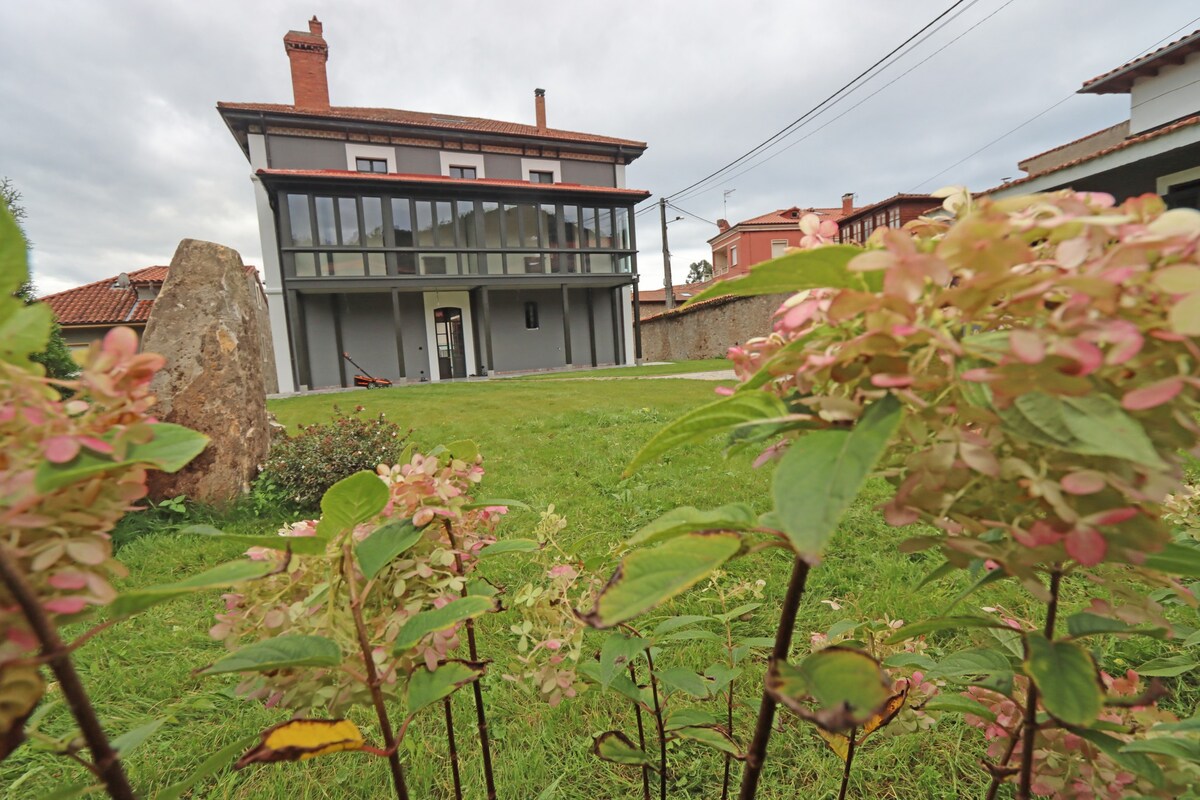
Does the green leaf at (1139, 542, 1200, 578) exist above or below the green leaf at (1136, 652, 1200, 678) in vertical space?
above

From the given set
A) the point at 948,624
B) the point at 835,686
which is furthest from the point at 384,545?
the point at 948,624

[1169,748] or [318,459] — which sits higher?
[1169,748]

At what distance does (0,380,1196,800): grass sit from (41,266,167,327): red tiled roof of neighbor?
16110mm

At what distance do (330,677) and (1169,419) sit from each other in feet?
2.61

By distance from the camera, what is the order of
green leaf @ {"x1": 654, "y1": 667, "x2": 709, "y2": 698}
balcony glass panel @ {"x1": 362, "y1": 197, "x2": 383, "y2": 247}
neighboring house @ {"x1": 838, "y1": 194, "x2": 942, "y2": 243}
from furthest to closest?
neighboring house @ {"x1": 838, "y1": 194, "x2": 942, "y2": 243}
balcony glass panel @ {"x1": 362, "y1": 197, "x2": 383, "y2": 247}
green leaf @ {"x1": 654, "y1": 667, "x2": 709, "y2": 698}

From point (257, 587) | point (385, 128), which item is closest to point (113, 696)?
point (257, 587)

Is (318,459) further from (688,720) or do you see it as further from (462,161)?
(462,161)

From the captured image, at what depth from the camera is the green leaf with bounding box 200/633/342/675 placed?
19.0 inches

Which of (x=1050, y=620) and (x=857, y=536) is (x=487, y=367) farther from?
(x=1050, y=620)

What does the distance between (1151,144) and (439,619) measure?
9.80m

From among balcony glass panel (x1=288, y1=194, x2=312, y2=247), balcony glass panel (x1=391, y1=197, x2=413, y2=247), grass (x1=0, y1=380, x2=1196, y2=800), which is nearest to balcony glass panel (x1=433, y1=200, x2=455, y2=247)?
balcony glass panel (x1=391, y1=197, x2=413, y2=247)

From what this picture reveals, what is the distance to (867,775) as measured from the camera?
1.37 meters

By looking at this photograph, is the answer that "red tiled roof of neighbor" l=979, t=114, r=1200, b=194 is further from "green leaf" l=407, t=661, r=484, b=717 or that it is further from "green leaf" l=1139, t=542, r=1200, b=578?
"green leaf" l=407, t=661, r=484, b=717

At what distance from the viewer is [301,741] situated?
0.46 m
